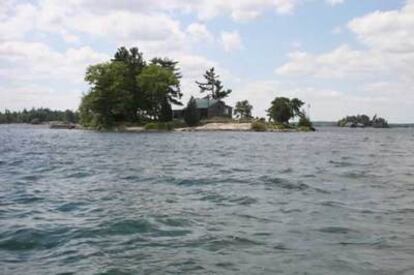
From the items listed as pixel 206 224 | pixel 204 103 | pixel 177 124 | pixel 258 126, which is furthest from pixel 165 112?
pixel 206 224

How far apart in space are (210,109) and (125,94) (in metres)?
27.8

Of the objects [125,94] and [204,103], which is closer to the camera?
[125,94]

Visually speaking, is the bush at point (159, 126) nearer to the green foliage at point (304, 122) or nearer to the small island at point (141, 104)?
the small island at point (141, 104)

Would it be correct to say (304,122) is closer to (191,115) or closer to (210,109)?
(210,109)

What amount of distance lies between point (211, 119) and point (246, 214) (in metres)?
126

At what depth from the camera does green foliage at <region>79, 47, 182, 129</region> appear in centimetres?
12800

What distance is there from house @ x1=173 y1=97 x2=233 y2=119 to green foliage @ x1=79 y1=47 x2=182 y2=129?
6958 mm

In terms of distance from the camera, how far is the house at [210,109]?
148m

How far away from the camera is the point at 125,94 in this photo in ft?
425

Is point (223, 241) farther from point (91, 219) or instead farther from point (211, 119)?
point (211, 119)

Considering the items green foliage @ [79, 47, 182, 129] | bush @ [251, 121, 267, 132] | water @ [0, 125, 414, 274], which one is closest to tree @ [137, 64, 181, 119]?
green foliage @ [79, 47, 182, 129]

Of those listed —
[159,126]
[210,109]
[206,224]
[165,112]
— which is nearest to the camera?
[206,224]

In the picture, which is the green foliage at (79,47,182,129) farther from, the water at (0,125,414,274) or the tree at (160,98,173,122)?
the water at (0,125,414,274)

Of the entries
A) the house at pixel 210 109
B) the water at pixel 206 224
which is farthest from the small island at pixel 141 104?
the water at pixel 206 224
